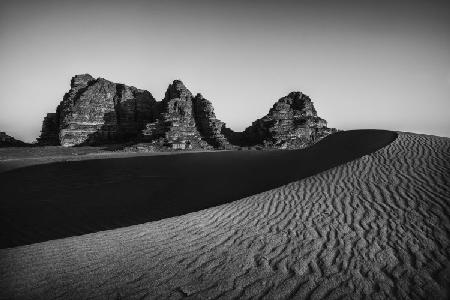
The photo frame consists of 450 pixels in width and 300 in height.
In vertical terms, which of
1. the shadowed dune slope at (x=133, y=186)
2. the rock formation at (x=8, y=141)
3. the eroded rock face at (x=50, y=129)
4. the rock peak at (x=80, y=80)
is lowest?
the shadowed dune slope at (x=133, y=186)

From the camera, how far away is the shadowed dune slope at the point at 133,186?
10508mm

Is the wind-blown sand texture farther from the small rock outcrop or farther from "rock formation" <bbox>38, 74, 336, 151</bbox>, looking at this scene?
the small rock outcrop

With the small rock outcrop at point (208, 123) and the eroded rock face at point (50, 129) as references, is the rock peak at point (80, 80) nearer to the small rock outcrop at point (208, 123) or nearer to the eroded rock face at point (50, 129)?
the eroded rock face at point (50, 129)

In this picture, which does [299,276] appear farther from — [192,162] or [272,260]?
[192,162]

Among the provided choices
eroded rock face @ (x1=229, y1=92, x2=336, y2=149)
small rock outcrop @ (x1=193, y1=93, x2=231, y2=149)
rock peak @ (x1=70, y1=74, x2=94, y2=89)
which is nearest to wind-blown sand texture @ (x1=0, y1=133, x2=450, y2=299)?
small rock outcrop @ (x1=193, y1=93, x2=231, y2=149)

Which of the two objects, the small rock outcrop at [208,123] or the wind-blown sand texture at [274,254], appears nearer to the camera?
the wind-blown sand texture at [274,254]

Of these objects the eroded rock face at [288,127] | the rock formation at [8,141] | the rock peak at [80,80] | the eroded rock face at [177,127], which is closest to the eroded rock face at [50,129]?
the rock peak at [80,80]

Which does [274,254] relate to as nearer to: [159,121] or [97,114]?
[159,121]

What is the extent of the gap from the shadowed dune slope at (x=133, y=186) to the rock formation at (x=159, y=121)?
31.6 meters

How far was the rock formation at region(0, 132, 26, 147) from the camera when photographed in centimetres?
4854

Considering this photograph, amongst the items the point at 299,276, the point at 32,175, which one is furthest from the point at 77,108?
the point at 299,276

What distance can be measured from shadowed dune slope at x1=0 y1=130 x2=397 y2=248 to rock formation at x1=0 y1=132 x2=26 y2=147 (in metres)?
35.6

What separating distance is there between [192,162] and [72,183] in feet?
34.8

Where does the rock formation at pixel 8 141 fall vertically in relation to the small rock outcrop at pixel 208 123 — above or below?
below
